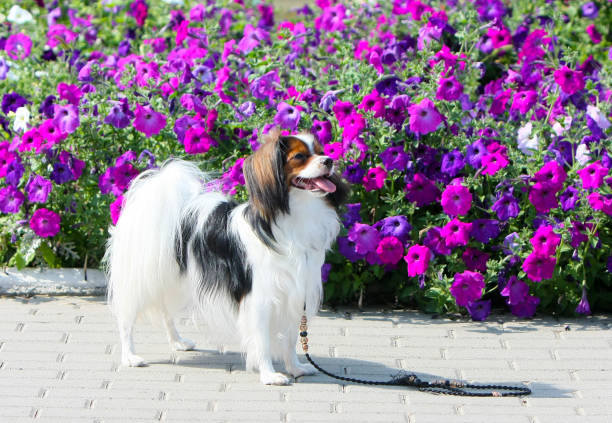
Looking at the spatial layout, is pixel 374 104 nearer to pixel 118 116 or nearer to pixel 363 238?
pixel 363 238

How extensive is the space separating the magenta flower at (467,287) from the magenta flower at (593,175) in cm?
79

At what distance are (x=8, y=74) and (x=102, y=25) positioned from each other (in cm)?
218

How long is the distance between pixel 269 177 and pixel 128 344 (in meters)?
1.31

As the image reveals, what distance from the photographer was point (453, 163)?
19.1 ft

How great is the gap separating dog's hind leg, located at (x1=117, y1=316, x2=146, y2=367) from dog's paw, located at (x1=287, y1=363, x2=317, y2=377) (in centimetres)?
78

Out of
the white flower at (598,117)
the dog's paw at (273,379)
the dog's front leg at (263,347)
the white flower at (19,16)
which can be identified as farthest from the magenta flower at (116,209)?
the white flower at (19,16)

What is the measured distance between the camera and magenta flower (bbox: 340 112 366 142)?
5789mm

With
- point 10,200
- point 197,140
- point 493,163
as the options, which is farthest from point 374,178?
point 10,200

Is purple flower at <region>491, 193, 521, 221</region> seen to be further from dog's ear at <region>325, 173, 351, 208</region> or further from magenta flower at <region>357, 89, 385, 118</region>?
dog's ear at <region>325, 173, 351, 208</region>

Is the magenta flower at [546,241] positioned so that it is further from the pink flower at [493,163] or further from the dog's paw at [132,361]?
the dog's paw at [132,361]

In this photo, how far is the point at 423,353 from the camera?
5344 millimetres

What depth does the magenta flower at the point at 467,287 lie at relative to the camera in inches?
224

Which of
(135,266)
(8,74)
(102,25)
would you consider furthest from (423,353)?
(102,25)

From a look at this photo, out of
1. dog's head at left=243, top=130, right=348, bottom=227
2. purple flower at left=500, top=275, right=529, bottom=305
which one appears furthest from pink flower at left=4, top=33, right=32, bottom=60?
purple flower at left=500, top=275, right=529, bottom=305
